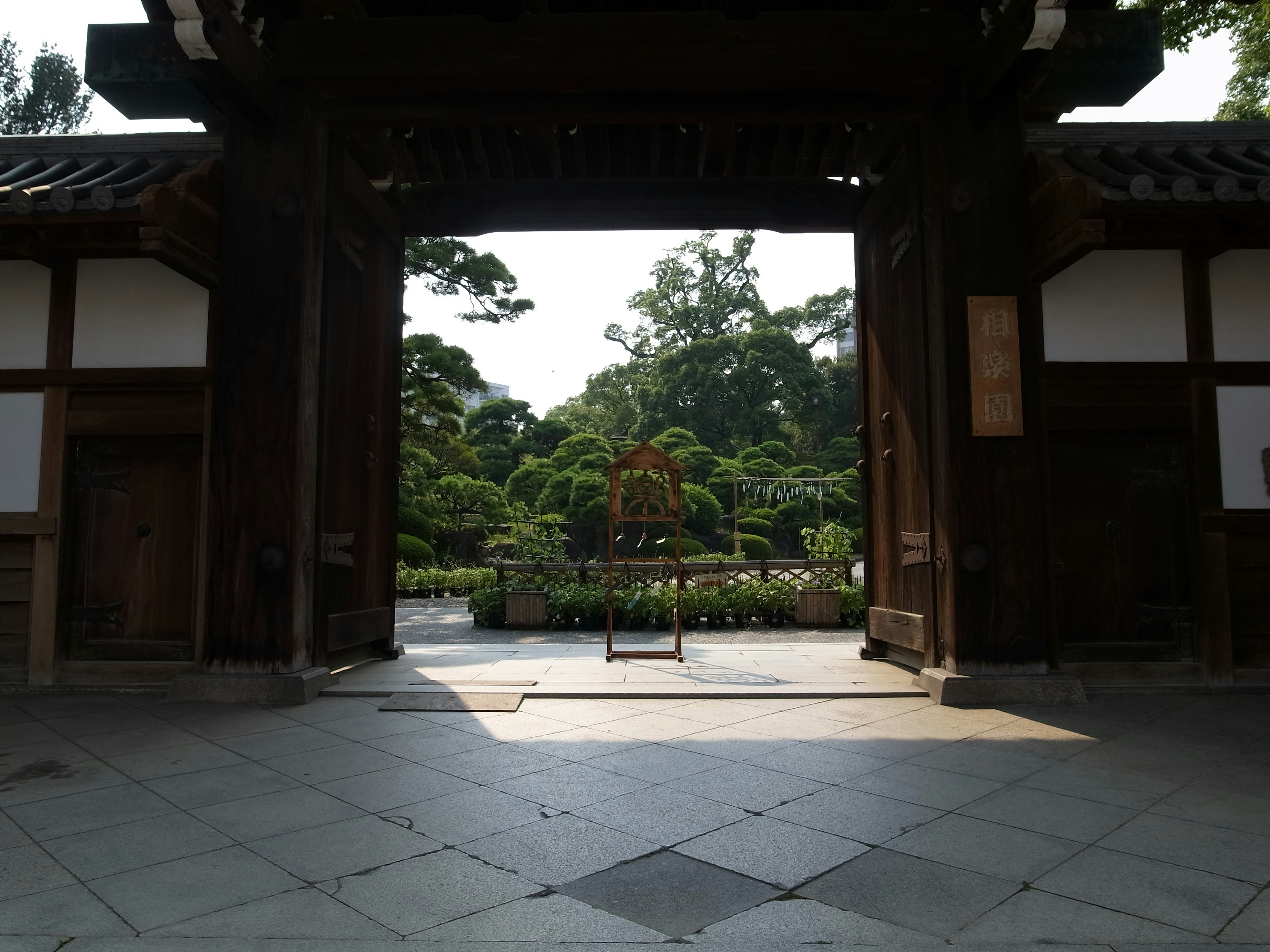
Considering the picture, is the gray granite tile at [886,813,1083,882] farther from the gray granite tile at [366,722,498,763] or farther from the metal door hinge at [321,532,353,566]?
the metal door hinge at [321,532,353,566]

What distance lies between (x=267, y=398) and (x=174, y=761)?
229 centimetres

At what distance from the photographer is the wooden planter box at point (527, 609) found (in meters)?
11.6

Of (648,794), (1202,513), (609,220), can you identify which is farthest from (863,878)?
(609,220)

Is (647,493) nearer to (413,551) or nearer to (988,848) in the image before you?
(988,848)

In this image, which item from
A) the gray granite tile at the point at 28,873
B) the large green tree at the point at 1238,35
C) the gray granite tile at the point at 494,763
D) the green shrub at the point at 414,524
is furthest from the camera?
the green shrub at the point at 414,524

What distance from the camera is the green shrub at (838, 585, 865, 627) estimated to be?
11852mm

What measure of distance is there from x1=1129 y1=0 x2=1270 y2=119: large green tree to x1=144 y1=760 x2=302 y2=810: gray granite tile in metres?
9.77

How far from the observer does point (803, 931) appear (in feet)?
7.09

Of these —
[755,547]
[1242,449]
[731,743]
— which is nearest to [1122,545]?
[1242,449]

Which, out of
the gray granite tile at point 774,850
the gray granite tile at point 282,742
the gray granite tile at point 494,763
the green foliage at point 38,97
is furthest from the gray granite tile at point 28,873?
the green foliage at point 38,97

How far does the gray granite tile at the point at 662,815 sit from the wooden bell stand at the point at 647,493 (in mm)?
4217

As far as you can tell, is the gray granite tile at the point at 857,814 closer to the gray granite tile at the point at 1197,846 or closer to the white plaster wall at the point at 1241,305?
the gray granite tile at the point at 1197,846

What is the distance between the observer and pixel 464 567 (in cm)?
1977

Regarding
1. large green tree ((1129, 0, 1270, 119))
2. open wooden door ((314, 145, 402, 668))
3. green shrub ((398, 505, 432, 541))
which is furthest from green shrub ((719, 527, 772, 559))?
open wooden door ((314, 145, 402, 668))
